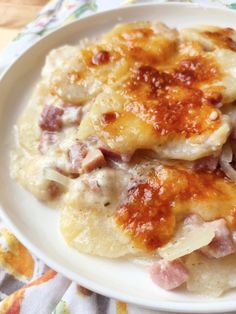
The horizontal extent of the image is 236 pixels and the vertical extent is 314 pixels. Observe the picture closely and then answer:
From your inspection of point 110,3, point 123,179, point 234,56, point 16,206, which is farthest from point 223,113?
point 110,3

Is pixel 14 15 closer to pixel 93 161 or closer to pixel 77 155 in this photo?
pixel 77 155

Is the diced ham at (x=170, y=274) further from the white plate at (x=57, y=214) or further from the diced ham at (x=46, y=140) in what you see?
the diced ham at (x=46, y=140)

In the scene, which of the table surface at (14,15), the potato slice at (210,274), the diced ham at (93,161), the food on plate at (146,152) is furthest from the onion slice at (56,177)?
the table surface at (14,15)

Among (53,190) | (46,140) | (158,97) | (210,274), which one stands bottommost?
(210,274)

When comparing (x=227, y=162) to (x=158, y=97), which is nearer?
(x=227, y=162)

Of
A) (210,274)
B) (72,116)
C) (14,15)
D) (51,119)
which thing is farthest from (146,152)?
(14,15)

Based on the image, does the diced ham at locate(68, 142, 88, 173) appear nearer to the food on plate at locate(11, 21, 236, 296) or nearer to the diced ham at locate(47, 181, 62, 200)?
the food on plate at locate(11, 21, 236, 296)
